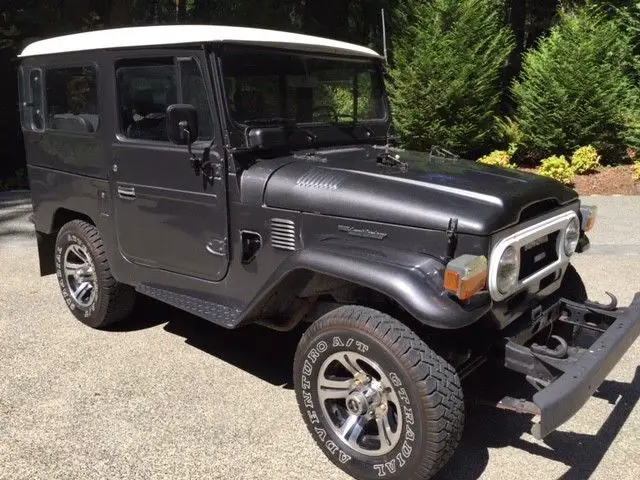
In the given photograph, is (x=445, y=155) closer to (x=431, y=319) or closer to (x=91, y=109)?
(x=431, y=319)

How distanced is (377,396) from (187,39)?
2.12 m

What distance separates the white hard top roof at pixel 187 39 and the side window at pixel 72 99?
16 cm

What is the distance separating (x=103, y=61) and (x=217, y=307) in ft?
5.75

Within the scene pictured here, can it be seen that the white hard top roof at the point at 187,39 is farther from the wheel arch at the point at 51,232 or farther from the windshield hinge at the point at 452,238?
the windshield hinge at the point at 452,238

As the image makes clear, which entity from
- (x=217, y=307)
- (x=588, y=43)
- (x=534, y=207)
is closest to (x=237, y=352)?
(x=217, y=307)

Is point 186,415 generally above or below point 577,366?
below

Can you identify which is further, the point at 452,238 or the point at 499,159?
the point at 499,159

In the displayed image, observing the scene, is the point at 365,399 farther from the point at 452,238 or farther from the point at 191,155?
the point at 191,155

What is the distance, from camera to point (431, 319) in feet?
8.45

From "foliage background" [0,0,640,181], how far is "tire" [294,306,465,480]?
905cm

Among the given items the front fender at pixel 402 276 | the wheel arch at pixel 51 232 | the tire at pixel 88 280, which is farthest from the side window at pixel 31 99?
the front fender at pixel 402 276

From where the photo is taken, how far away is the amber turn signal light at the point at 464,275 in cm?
256

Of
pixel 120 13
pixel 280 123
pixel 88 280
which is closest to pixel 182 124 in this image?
pixel 280 123

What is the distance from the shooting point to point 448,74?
11.2m
